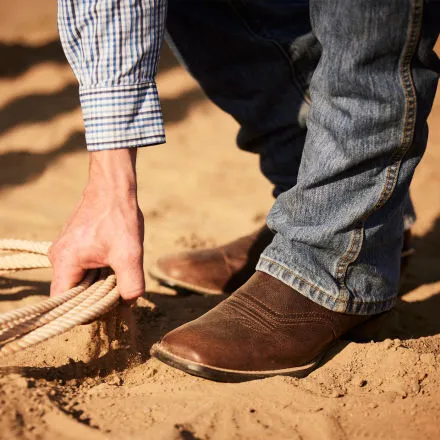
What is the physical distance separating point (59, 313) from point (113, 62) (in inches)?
19.2

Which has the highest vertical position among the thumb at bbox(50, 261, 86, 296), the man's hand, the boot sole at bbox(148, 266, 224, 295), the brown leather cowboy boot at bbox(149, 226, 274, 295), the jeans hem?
the man's hand

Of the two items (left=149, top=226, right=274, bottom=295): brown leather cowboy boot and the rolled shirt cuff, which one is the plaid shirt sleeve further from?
(left=149, top=226, right=274, bottom=295): brown leather cowboy boot

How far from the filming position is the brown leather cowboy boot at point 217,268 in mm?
1835

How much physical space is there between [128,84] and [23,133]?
5.75 ft

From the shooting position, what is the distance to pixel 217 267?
1854mm

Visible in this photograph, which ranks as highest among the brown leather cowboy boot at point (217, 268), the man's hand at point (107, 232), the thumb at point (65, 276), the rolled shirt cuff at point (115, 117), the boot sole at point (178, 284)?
the rolled shirt cuff at point (115, 117)

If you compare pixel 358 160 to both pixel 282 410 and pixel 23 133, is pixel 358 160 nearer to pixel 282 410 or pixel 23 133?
pixel 282 410

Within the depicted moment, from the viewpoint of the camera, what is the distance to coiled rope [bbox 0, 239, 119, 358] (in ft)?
3.65

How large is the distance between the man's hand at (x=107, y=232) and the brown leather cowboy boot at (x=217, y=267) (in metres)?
0.62

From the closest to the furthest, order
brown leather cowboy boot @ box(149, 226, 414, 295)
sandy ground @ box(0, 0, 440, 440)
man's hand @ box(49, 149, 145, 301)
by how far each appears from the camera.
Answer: sandy ground @ box(0, 0, 440, 440), man's hand @ box(49, 149, 145, 301), brown leather cowboy boot @ box(149, 226, 414, 295)

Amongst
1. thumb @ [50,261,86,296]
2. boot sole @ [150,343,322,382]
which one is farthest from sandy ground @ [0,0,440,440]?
thumb @ [50,261,86,296]

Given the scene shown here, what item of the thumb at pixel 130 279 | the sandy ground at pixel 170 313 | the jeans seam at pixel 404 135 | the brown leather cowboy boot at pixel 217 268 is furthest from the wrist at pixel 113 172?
the brown leather cowboy boot at pixel 217 268

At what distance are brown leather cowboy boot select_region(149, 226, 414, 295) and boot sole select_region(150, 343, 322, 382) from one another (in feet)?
1.83

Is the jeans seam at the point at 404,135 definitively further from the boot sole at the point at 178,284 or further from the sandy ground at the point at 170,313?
the boot sole at the point at 178,284
